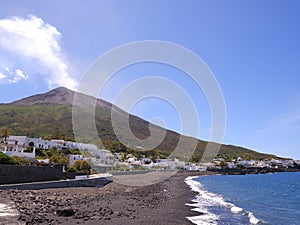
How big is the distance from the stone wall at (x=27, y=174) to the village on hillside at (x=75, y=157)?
6.13ft

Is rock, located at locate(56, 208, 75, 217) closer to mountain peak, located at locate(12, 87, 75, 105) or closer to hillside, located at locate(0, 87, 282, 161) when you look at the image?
hillside, located at locate(0, 87, 282, 161)

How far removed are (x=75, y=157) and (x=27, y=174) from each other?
23.7 meters

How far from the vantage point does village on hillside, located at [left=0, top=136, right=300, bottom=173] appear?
1232 inches

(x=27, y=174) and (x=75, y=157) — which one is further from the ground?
(x=75, y=157)

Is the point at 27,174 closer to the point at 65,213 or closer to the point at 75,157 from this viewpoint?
the point at 65,213

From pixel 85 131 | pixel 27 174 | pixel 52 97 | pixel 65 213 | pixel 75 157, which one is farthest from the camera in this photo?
pixel 52 97

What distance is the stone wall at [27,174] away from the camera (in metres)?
18.1

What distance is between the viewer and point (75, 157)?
43.4 m

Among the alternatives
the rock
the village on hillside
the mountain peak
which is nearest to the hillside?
the village on hillside

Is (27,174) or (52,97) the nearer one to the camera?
(27,174)

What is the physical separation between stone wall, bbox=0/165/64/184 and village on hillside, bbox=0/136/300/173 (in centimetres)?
187

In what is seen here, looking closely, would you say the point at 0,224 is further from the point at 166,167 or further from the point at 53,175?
the point at 166,167

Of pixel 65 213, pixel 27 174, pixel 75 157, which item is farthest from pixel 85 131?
pixel 65 213

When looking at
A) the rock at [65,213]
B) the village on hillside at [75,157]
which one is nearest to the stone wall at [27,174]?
the village on hillside at [75,157]
